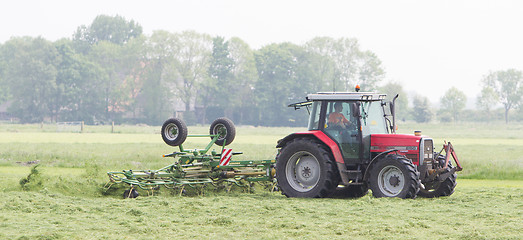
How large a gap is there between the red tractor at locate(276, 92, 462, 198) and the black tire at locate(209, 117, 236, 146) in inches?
81.3

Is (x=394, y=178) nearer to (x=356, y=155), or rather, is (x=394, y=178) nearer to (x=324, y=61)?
(x=356, y=155)

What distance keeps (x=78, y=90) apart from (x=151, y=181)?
76208 millimetres

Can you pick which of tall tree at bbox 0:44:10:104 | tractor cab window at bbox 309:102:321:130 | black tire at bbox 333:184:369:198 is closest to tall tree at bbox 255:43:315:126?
tall tree at bbox 0:44:10:104

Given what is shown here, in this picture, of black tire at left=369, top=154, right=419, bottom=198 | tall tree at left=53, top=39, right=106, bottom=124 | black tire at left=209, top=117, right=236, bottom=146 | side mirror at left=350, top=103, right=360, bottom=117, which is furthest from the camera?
tall tree at left=53, top=39, right=106, bottom=124

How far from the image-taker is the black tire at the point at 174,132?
1396 centimetres

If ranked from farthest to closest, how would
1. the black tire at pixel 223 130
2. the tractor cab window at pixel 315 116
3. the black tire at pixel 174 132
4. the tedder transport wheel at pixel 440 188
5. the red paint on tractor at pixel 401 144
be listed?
the black tire at pixel 223 130 → the black tire at pixel 174 132 → the tractor cab window at pixel 315 116 → the tedder transport wheel at pixel 440 188 → the red paint on tractor at pixel 401 144

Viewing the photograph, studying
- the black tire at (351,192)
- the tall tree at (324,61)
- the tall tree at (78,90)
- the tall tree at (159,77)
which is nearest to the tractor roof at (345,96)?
the black tire at (351,192)

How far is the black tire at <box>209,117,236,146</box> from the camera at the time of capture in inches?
587

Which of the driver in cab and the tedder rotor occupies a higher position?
the driver in cab

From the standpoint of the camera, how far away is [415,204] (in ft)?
36.9

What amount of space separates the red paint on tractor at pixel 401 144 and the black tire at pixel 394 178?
42 centimetres

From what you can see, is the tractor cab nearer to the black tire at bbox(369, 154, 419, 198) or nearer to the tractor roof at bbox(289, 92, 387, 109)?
the tractor roof at bbox(289, 92, 387, 109)

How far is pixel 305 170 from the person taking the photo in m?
13.0

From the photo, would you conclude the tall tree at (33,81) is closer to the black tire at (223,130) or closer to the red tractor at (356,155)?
the black tire at (223,130)
